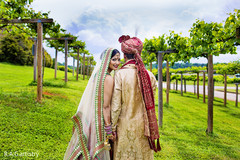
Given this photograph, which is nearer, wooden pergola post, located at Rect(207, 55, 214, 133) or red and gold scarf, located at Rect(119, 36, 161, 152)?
red and gold scarf, located at Rect(119, 36, 161, 152)

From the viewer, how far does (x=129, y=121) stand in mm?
1839

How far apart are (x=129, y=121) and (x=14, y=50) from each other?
26.3 metres

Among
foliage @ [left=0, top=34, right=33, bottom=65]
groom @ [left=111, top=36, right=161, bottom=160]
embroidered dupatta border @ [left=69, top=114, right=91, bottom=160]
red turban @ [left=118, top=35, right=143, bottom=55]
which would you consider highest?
foliage @ [left=0, top=34, right=33, bottom=65]

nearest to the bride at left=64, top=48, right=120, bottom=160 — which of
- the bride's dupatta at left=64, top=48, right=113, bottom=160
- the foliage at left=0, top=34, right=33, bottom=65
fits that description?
Result: the bride's dupatta at left=64, top=48, right=113, bottom=160

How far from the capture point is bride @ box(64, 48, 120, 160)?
1.78 meters

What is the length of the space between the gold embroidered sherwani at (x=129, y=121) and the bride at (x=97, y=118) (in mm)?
128

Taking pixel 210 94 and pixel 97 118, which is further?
pixel 210 94

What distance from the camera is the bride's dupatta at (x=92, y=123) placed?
1789mm

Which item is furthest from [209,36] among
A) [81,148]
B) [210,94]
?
[81,148]

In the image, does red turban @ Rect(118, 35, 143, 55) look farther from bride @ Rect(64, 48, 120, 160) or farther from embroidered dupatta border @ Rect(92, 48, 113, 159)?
embroidered dupatta border @ Rect(92, 48, 113, 159)

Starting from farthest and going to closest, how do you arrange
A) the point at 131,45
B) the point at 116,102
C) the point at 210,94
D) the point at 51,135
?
the point at 210,94, the point at 51,135, the point at 131,45, the point at 116,102

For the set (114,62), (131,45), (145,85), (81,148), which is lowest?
(81,148)

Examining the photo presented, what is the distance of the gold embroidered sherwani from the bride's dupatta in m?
0.19

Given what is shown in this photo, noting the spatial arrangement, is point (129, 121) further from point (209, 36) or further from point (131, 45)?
point (209, 36)
